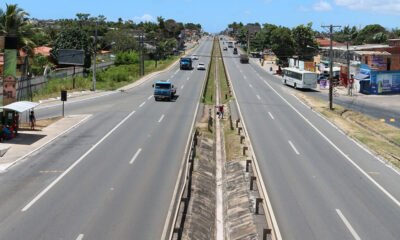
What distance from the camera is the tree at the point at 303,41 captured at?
4323 inches

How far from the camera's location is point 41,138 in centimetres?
3269

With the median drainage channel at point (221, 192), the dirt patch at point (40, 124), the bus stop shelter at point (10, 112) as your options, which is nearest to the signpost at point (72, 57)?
the dirt patch at point (40, 124)

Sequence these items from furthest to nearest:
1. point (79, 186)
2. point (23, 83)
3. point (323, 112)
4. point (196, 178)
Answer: point (23, 83), point (323, 112), point (196, 178), point (79, 186)

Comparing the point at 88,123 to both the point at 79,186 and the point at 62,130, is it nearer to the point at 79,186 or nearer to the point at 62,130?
the point at 62,130

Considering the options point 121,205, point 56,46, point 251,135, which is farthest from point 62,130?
point 56,46

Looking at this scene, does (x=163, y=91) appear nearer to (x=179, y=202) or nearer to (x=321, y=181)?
(x=321, y=181)

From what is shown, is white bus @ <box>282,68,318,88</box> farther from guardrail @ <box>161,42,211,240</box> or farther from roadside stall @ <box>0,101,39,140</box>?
roadside stall @ <box>0,101,39,140</box>

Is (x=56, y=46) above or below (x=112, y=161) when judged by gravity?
above

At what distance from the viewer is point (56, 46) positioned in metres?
100

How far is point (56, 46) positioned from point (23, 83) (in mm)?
47775

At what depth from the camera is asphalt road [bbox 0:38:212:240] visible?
56.4ft

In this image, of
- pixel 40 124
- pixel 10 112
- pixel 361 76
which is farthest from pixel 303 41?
pixel 10 112

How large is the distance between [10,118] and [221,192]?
53.7ft

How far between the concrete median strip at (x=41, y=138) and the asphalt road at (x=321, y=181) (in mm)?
13097
